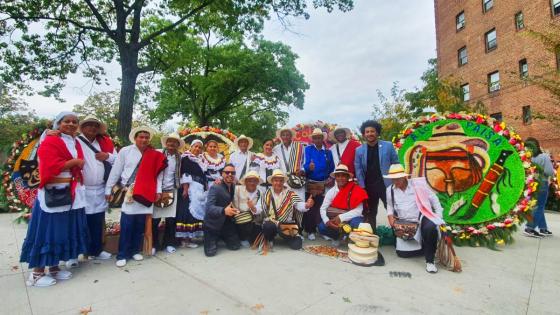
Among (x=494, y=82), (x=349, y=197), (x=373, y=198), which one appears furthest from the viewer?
(x=494, y=82)

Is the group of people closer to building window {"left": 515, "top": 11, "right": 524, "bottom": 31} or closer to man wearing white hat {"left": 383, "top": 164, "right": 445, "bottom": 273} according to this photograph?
man wearing white hat {"left": 383, "top": 164, "right": 445, "bottom": 273}

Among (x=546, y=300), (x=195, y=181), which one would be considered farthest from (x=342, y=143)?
(x=546, y=300)

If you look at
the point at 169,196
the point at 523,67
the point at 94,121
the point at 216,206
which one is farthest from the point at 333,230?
the point at 523,67

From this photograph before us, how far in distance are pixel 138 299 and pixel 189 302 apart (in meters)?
0.50

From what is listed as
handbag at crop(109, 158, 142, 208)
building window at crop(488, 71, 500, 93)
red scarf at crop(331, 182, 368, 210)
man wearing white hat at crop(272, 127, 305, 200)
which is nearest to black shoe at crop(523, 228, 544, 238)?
red scarf at crop(331, 182, 368, 210)

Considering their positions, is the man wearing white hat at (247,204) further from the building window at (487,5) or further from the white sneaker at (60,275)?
the building window at (487,5)

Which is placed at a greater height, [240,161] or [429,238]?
[240,161]

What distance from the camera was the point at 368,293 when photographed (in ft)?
10.2

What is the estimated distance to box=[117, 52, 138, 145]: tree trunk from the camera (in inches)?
369

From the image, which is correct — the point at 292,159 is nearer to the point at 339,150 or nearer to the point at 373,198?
the point at 339,150

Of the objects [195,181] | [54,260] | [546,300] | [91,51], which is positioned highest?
[91,51]

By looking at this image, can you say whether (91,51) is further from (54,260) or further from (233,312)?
(233,312)

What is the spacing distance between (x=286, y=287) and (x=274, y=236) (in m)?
1.39

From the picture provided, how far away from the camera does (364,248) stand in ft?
12.9
